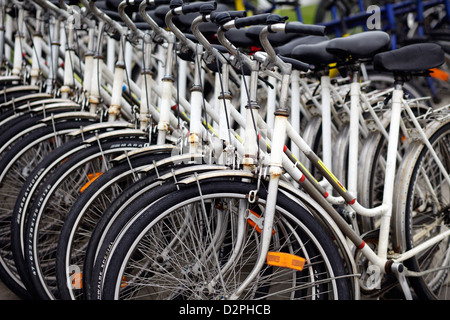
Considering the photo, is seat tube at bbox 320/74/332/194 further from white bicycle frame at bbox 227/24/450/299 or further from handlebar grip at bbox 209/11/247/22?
handlebar grip at bbox 209/11/247/22

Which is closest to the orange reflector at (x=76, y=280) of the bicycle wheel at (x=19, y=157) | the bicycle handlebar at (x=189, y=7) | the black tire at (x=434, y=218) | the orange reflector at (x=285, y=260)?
the bicycle wheel at (x=19, y=157)

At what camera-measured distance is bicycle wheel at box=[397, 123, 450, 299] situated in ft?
10.00

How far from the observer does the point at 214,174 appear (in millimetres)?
2270

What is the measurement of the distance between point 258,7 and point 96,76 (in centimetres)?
555

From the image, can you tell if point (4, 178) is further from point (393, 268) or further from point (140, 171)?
point (393, 268)

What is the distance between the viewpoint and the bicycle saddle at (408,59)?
2879 millimetres

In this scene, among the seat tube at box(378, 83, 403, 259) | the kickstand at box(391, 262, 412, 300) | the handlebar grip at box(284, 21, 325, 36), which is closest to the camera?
the handlebar grip at box(284, 21, 325, 36)

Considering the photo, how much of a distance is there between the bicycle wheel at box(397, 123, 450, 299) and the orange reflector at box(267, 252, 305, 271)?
0.90 metres

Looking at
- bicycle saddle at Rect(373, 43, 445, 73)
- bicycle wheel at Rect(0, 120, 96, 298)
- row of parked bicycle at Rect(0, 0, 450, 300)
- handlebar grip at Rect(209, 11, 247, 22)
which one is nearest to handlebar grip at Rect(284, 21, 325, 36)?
row of parked bicycle at Rect(0, 0, 450, 300)

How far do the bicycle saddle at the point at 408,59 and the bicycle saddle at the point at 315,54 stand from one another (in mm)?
266

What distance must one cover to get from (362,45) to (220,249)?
1.19 metres
